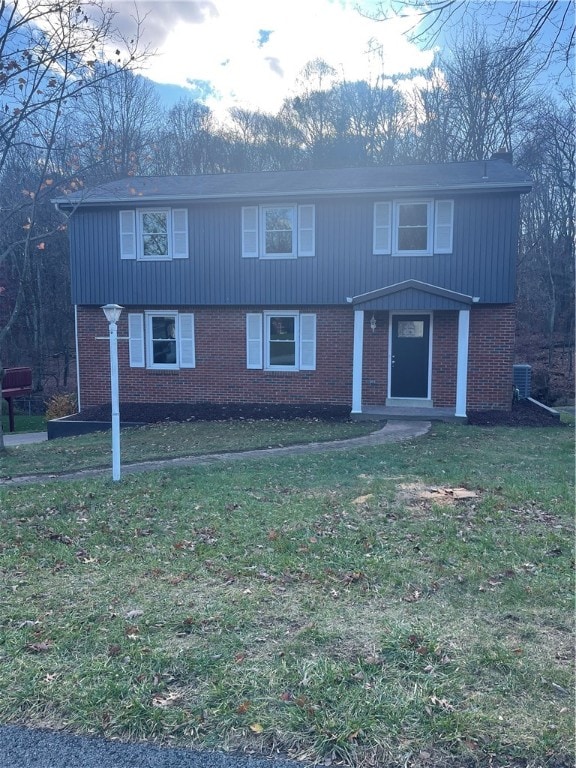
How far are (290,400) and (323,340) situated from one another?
178cm

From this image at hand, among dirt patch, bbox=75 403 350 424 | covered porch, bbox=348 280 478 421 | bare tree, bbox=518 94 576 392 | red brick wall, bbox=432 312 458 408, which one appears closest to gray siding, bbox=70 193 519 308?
covered porch, bbox=348 280 478 421

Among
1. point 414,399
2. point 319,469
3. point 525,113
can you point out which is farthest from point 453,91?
point 319,469

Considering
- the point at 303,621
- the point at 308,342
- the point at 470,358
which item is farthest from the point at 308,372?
the point at 303,621

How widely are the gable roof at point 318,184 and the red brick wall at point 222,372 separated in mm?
2855

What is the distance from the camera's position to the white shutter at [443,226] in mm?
13969

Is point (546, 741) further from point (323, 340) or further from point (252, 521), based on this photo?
point (323, 340)

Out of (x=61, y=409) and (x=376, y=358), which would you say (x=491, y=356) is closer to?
(x=376, y=358)

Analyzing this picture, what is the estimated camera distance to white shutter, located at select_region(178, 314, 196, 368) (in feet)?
51.5

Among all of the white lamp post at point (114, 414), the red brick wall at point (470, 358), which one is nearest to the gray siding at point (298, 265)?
the red brick wall at point (470, 358)

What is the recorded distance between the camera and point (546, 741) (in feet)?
8.77

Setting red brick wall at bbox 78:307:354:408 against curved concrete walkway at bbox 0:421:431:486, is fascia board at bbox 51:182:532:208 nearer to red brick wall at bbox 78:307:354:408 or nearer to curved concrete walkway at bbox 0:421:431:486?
red brick wall at bbox 78:307:354:408

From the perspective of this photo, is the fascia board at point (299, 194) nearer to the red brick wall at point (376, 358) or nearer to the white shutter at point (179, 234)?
the white shutter at point (179, 234)

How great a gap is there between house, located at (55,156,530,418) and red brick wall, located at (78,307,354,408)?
4cm

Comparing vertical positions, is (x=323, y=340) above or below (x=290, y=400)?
above
